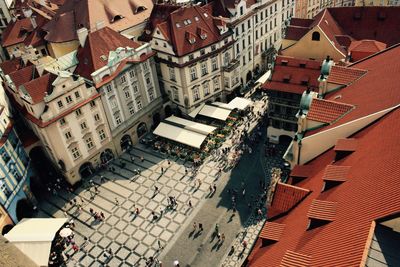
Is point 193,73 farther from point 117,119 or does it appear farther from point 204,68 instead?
point 117,119

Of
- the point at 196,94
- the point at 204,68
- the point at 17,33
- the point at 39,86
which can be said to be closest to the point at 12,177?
the point at 39,86

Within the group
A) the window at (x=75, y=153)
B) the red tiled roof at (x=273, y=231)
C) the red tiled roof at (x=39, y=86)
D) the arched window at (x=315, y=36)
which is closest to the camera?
the red tiled roof at (x=273, y=231)

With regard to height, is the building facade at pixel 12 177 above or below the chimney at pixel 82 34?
below

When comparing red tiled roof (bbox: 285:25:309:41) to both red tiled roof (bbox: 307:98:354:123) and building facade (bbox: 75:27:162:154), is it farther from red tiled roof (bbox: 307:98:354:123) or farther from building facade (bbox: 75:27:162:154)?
red tiled roof (bbox: 307:98:354:123)

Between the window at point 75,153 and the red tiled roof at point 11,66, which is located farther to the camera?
the red tiled roof at point 11,66

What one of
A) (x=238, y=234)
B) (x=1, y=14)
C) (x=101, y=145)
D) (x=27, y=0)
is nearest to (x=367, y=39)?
(x=238, y=234)

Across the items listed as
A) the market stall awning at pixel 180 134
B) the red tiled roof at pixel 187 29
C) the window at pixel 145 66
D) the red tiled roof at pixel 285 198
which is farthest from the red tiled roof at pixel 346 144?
the window at pixel 145 66

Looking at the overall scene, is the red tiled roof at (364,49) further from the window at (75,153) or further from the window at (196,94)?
Result: the window at (75,153)
